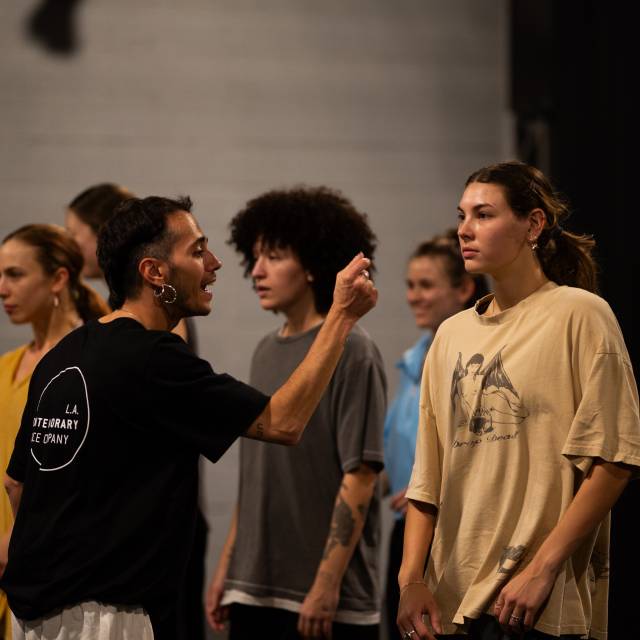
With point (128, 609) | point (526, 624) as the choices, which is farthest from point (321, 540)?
point (526, 624)

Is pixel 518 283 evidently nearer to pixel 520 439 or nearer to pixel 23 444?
pixel 520 439

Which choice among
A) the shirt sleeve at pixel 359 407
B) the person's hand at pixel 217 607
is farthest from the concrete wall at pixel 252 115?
the shirt sleeve at pixel 359 407

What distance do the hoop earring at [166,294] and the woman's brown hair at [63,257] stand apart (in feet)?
2.91

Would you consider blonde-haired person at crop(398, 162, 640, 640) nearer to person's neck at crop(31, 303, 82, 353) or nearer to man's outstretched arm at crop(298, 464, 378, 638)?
man's outstretched arm at crop(298, 464, 378, 638)

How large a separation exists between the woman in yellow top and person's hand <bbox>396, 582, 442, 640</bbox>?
54.0 inches

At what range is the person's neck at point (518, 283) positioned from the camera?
6.52ft

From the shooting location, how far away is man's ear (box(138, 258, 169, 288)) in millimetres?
2170

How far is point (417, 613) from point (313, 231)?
1.20m

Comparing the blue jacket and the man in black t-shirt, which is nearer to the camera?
the man in black t-shirt

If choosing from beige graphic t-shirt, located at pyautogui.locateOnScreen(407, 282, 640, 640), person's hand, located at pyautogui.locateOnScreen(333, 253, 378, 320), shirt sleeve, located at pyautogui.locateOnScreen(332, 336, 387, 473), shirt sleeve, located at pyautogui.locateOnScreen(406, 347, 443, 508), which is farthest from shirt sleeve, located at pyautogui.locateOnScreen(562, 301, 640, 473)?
shirt sleeve, located at pyautogui.locateOnScreen(332, 336, 387, 473)

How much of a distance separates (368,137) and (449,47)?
0.64 metres

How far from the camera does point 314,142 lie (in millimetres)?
5562

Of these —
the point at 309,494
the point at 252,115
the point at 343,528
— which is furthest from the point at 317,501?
the point at 252,115

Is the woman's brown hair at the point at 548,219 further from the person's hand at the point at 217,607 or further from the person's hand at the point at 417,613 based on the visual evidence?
the person's hand at the point at 217,607
